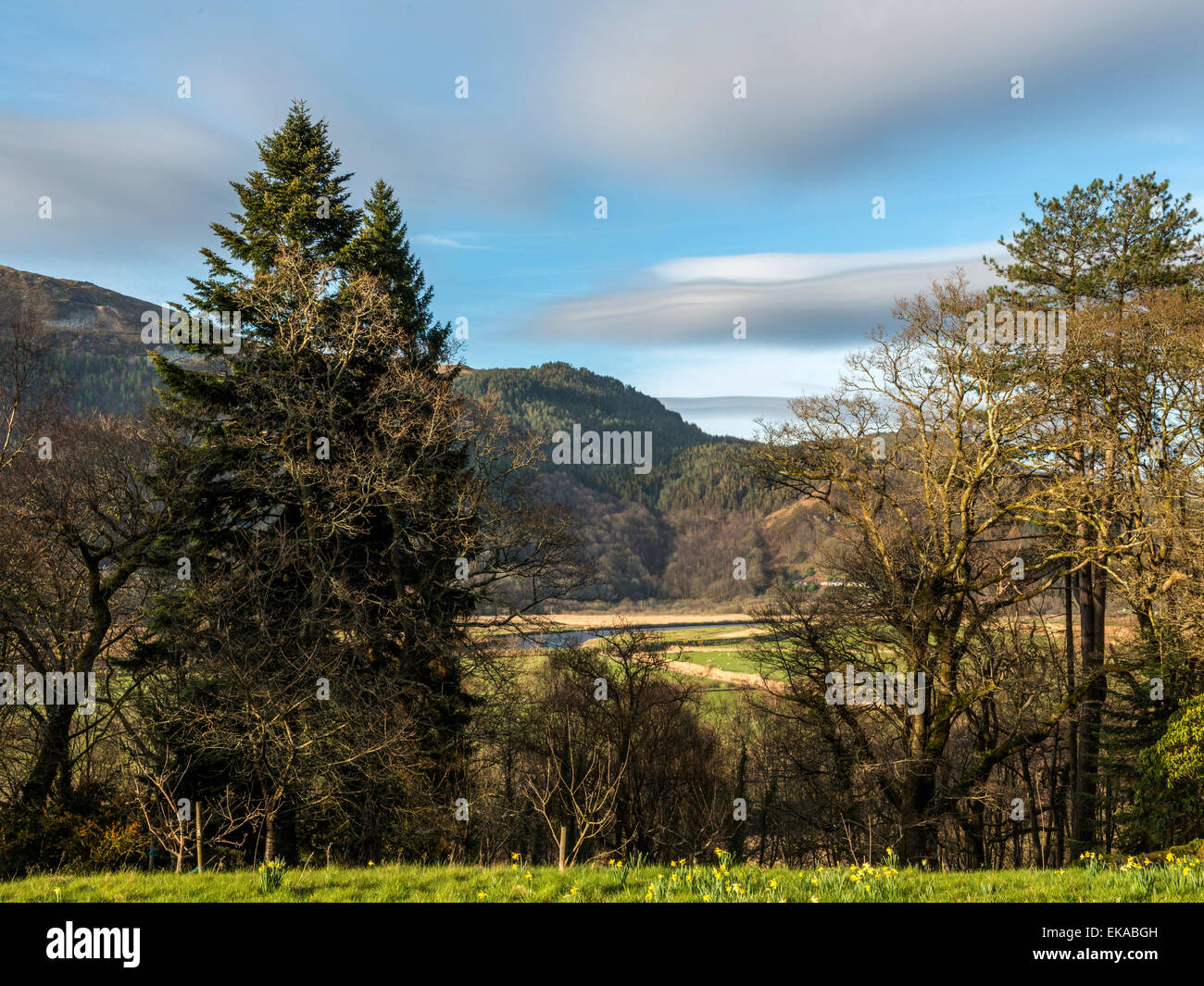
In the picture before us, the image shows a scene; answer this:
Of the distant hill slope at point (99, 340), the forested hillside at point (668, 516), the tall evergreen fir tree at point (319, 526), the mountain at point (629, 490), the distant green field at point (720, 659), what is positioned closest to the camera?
the tall evergreen fir tree at point (319, 526)

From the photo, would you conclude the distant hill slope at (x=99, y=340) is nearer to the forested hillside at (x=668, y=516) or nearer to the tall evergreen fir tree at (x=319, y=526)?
the forested hillside at (x=668, y=516)

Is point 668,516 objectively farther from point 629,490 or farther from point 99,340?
point 99,340

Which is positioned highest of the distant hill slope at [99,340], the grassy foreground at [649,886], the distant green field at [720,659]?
the distant hill slope at [99,340]

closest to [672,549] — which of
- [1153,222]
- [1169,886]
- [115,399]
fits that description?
[115,399]

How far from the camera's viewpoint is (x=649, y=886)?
22.0ft

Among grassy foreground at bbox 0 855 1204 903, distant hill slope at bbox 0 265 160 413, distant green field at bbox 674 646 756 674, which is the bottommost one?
distant green field at bbox 674 646 756 674

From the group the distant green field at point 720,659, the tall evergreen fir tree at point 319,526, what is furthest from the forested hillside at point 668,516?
the tall evergreen fir tree at point 319,526

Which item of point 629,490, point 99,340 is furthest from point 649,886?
point 99,340

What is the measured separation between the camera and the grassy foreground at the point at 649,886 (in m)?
6.57

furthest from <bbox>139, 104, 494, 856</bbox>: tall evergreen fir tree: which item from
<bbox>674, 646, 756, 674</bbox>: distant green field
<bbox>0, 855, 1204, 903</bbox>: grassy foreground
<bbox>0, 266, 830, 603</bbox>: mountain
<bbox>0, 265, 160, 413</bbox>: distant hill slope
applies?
<bbox>0, 265, 160, 413</bbox>: distant hill slope

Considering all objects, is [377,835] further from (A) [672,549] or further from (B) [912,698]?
(A) [672,549]

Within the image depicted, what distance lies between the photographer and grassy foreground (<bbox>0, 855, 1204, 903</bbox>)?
259 inches

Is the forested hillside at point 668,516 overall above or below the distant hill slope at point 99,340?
below

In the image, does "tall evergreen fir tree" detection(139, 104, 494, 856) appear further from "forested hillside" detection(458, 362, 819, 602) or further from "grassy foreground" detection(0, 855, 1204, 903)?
"forested hillside" detection(458, 362, 819, 602)
